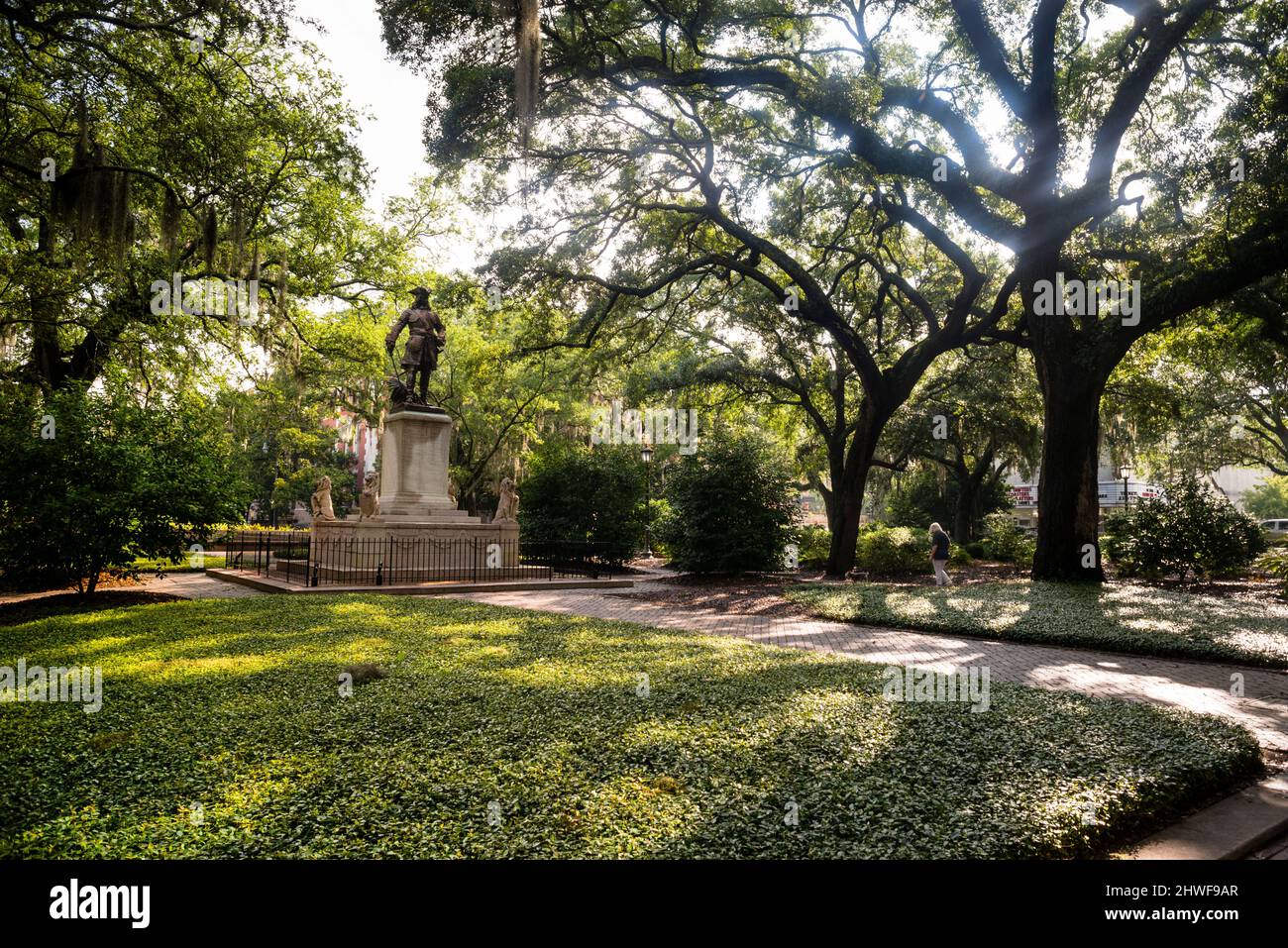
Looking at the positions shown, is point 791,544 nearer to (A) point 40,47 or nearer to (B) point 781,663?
(B) point 781,663

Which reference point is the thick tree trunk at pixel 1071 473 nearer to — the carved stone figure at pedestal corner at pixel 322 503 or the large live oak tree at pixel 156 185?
the large live oak tree at pixel 156 185

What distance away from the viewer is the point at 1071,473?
17016 mm

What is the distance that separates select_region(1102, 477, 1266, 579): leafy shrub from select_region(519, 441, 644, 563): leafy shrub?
49.0 feet

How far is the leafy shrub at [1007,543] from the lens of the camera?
29.2 metres

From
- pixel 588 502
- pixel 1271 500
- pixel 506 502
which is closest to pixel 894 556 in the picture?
pixel 588 502

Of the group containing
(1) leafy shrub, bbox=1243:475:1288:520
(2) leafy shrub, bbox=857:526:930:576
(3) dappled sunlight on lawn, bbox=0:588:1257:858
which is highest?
(1) leafy shrub, bbox=1243:475:1288:520

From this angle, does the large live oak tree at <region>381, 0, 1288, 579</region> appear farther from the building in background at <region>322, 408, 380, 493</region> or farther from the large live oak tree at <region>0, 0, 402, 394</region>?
the building in background at <region>322, 408, 380, 493</region>

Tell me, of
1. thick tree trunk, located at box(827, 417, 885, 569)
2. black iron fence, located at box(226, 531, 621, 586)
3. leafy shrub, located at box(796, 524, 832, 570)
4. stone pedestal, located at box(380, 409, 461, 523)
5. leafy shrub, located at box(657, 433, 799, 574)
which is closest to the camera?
black iron fence, located at box(226, 531, 621, 586)

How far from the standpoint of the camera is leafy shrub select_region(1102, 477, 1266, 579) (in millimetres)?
18297

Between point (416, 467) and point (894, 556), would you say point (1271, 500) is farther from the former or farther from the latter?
point (416, 467)

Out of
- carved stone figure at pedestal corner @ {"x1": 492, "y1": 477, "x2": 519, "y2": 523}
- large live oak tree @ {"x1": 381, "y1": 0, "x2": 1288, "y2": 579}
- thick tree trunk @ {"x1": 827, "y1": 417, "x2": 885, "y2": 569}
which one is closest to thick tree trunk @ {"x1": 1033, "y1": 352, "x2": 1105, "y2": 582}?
large live oak tree @ {"x1": 381, "y1": 0, "x2": 1288, "y2": 579}

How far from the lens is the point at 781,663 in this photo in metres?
7.98

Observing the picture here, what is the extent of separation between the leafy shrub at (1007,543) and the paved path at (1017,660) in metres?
20.1

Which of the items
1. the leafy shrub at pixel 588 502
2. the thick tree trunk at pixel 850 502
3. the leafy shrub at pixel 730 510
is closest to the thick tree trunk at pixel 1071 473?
the thick tree trunk at pixel 850 502
